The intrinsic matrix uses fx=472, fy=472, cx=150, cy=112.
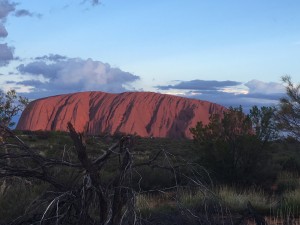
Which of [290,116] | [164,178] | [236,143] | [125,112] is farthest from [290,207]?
[125,112]

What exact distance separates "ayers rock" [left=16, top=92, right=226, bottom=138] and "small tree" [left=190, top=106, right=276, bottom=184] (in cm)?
8812

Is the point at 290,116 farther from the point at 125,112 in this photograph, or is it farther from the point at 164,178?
the point at 125,112

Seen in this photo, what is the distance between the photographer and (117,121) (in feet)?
374

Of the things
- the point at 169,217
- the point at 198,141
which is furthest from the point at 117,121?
the point at 169,217

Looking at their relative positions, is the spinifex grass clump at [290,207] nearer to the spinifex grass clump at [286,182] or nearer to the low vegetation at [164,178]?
the low vegetation at [164,178]

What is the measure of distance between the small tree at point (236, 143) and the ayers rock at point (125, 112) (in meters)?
88.1

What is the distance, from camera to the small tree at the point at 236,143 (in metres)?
17.4

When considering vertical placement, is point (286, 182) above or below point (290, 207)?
below

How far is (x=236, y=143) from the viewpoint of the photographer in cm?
1800

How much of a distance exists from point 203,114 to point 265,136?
10069cm

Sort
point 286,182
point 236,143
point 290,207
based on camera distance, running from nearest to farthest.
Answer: point 290,207 → point 286,182 → point 236,143

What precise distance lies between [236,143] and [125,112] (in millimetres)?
99199

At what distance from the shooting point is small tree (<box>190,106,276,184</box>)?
17406 mm

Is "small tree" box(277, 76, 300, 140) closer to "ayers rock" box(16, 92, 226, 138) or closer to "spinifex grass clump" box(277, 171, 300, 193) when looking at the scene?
"spinifex grass clump" box(277, 171, 300, 193)
